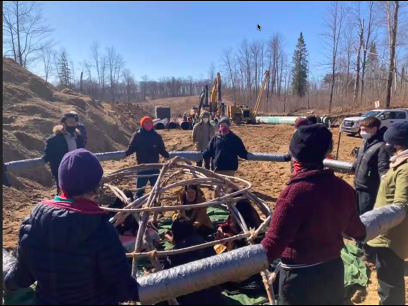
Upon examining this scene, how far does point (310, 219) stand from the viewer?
6.04ft

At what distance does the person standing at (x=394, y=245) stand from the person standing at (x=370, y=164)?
1201 millimetres

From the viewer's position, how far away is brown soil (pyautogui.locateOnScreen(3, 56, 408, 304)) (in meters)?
7.02

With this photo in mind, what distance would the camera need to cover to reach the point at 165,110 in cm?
2819

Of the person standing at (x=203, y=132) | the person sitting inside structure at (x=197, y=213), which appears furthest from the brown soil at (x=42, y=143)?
the person sitting inside structure at (x=197, y=213)

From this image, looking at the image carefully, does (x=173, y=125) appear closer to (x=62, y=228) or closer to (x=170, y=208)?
(x=170, y=208)

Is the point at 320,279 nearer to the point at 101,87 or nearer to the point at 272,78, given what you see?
the point at 272,78

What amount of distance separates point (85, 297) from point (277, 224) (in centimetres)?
107

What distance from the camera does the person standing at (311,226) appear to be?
1.83m

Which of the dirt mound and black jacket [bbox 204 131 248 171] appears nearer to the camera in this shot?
black jacket [bbox 204 131 248 171]

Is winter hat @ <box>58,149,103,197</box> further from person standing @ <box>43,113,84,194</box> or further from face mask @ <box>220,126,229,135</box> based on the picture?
face mask @ <box>220,126,229,135</box>

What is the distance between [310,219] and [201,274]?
2.42ft

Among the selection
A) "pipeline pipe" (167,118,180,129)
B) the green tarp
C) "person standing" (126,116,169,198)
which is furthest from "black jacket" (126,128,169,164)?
"pipeline pipe" (167,118,180,129)

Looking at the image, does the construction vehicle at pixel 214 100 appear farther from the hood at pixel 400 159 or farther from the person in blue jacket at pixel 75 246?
the person in blue jacket at pixel 75 246

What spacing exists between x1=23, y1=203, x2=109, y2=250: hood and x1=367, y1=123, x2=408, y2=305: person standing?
7.82 feet
